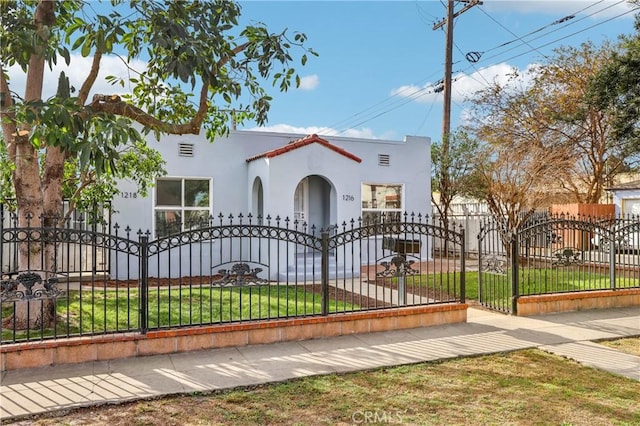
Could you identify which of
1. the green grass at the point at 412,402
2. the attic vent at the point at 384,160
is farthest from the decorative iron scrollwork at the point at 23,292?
the attic vent at the point at 384,160

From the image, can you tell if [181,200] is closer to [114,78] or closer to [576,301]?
[114,78]

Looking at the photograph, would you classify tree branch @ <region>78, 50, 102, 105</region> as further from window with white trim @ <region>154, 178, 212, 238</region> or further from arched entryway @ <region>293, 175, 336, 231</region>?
arched entryway @ <region>293, 175, 336, 231</region>

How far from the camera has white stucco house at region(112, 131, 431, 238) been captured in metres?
12.5

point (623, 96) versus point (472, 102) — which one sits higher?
point (472, 102)

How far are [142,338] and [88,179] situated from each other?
5053 mm

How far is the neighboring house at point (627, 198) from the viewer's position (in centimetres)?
2089

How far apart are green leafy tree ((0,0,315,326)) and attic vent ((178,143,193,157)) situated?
13.1 feet

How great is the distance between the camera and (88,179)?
31.1 ft

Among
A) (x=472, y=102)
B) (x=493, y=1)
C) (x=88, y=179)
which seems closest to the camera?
(x=88, y=179)

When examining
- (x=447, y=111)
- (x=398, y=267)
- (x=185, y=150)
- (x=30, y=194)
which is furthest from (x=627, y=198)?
(x=30, y=194)

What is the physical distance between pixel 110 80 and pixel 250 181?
674cm

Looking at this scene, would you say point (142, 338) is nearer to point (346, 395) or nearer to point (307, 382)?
point (307, 382)

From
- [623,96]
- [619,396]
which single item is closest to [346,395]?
[619,396]

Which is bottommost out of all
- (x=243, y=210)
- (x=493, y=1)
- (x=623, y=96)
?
(x=243, y=210)
